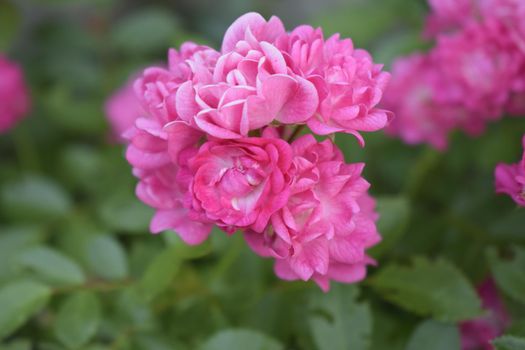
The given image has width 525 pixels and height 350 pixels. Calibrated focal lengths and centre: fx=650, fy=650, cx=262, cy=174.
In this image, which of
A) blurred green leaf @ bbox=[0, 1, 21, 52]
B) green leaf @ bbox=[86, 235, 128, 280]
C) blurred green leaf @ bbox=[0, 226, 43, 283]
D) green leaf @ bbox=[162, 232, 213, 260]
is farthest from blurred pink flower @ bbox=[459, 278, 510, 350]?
blurred green leaf @ bbox=[0, 1, 21, 52]

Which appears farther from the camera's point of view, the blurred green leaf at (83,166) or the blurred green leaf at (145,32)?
the blurred green leaf at (145,32)

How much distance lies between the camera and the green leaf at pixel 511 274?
2.73ft

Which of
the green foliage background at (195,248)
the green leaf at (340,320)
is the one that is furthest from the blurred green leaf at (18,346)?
the green leaf at (340,320)

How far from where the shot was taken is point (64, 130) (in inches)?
63.8

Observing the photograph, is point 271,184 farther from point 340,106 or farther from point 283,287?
point 283,287

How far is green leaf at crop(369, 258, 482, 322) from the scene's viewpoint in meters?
0.83

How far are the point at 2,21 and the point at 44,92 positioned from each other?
25 centimetres

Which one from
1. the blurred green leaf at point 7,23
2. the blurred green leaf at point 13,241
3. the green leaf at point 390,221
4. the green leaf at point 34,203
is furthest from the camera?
the blurred green leaf at point 7,23

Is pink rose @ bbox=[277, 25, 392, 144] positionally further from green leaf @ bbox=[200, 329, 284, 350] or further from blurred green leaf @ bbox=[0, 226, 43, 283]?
blurred green leaf @ bbox=[0, 226, 43, 283]

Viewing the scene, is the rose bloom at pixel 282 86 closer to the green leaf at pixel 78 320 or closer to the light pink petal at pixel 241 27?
the light pink petal at pixel 241 27

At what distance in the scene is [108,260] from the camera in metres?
0.98

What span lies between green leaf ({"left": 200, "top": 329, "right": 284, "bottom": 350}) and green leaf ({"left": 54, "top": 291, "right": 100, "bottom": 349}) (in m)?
0.17

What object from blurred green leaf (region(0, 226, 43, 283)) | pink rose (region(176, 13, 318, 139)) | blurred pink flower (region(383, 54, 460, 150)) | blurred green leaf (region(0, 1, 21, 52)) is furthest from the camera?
blurred green leaf (region(0, 1, 21, 52))

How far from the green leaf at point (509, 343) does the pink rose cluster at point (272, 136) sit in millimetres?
170
